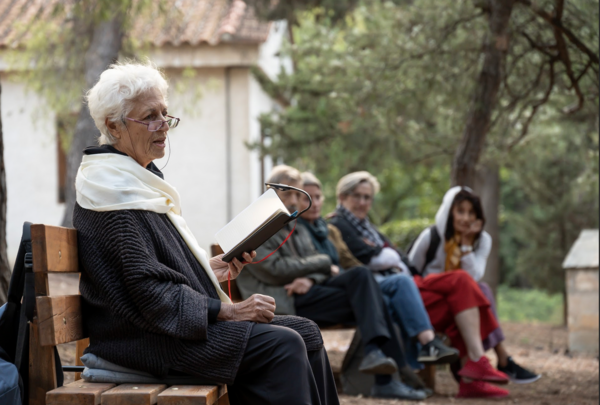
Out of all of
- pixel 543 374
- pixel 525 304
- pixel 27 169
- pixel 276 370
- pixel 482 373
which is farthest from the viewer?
pixel 525 304

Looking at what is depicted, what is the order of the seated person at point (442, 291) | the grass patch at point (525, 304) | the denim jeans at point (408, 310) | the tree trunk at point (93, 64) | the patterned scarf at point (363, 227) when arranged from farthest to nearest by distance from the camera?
1. the grass patch at point (525, 304)
2. the tree trunk at point (93, 64)
3. the patterned scarf at point (363, 227)
4. the seated person at point (442, 291)
5. the denim jeans at point (408, 310)

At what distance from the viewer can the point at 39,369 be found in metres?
2.53

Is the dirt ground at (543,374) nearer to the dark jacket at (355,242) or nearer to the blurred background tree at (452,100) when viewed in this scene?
the dark jacket at (355,242)

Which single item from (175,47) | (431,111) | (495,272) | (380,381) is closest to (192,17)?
(175,47)

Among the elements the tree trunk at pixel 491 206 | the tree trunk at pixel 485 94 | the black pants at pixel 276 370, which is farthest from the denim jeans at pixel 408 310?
the tree trunk at pixel 491 206

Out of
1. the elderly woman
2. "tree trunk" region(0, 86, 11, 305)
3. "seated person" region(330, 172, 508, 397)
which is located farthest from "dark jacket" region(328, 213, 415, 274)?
the elderly woman

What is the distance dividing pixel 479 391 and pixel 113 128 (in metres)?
3.42

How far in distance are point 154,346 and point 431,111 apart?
834cm

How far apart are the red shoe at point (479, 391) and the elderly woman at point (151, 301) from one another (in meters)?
2.67

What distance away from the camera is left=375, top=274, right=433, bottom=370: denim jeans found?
16.2 feet

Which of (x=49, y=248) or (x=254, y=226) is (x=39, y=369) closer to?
(x=49, y=248)

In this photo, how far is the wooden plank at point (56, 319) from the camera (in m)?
2.42

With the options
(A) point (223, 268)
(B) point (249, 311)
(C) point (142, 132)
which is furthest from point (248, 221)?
(C) point (142, 132)

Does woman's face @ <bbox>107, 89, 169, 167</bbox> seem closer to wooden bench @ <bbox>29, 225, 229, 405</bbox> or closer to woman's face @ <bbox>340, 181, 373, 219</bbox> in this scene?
wooden bench @ <bbox>29, 225, 229, 405</bbox>
